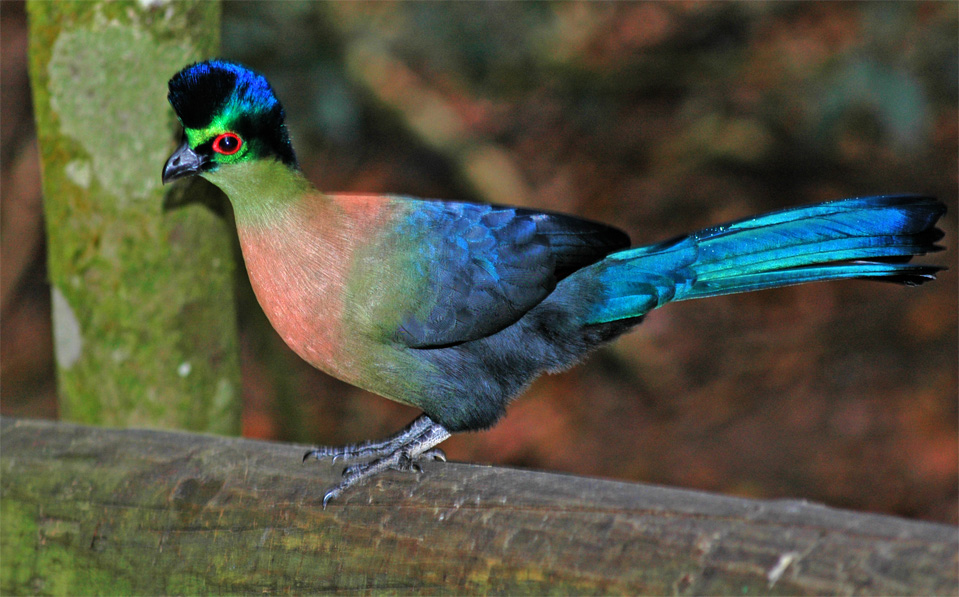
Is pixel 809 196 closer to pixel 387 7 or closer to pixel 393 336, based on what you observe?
pixel 387 7

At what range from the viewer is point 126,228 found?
2484 millimetres

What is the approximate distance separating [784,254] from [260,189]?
1224 millimetres

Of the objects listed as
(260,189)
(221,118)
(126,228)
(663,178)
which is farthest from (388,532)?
(663,178)

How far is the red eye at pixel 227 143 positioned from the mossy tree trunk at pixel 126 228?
0.38 m

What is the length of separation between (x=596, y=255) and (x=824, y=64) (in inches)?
160

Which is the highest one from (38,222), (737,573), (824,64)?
(824,64)

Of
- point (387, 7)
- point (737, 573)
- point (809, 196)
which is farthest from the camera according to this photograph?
point (809, 196)

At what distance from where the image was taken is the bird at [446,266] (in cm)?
207

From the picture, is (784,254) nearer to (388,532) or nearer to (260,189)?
(388,532)

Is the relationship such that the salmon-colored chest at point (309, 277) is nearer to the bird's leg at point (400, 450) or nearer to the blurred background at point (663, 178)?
the bird's leg at point (400, 450)

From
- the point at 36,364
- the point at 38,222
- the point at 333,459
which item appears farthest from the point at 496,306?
the point at 36,364

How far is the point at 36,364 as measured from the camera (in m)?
6.54

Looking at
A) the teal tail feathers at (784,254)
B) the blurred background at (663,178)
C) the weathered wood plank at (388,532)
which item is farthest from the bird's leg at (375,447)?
the blurred background at (663,178)

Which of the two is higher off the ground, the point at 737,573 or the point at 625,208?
the point at 625,208
